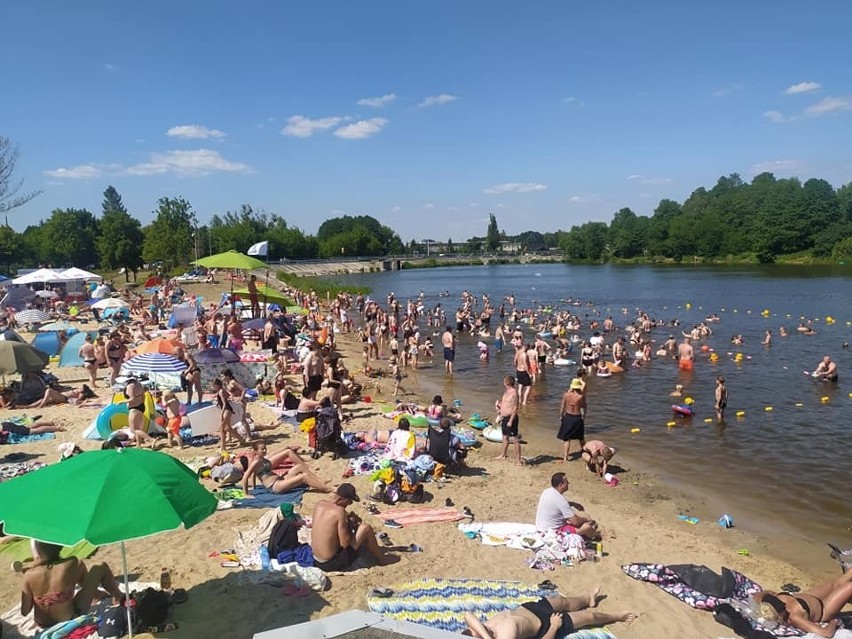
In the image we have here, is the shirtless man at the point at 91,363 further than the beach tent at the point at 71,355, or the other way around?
the beach tent at the point at 71,355

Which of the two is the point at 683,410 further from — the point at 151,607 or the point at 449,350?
the point at 151,607

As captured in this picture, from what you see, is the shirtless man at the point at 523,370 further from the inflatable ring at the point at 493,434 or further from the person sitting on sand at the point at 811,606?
the person sitting on sand at the point at 811,606

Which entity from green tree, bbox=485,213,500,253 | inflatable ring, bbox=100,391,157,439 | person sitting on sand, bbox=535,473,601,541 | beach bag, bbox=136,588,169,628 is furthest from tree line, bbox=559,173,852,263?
beach bag, bbox=136,588,169,628

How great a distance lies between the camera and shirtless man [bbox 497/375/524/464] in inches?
404

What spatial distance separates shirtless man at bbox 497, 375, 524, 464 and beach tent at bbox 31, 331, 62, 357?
1407 cm

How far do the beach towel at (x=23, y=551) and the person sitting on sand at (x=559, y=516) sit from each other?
5080mm

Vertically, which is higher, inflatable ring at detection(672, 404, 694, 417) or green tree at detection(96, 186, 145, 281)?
green tree at detection(96, 186, 145, 281)

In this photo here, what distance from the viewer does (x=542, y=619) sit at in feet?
16.0

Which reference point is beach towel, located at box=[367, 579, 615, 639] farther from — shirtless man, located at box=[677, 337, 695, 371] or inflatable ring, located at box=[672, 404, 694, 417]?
shirtless man, located at box=[677, 337, 695, 371]

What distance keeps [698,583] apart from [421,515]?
11.1 ft

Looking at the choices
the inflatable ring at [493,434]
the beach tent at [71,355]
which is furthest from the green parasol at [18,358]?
the inflatable ring at [493,434]

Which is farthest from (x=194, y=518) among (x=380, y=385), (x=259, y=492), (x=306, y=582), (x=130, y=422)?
(x=380, y=385)

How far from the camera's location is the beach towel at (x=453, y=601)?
5156 millimetres

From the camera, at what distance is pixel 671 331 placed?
93.1ft
